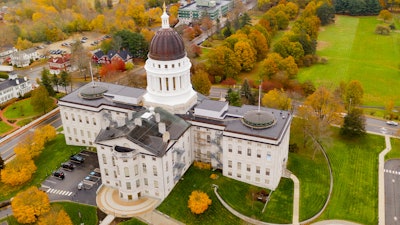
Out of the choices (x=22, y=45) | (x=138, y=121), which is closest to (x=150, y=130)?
(x=138, y=121)


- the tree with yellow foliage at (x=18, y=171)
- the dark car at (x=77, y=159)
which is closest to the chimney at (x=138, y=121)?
the dark car at (x=77, y=159)

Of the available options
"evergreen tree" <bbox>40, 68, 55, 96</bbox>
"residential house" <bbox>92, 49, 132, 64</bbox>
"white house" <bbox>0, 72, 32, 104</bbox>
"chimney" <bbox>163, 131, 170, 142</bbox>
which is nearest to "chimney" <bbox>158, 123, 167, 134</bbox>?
"chimney" <bbox>163, 131, 170, 142</bbox>

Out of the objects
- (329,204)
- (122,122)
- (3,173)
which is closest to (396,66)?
(329,204)

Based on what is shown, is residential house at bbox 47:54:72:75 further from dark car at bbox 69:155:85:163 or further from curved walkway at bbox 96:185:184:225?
curved walkway at bbox 96:185:184:225

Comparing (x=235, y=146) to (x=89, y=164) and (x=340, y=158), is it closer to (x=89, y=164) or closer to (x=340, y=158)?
(x=340, y=158)

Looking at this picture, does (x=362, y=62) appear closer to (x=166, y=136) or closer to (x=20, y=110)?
(x=166, y=136)

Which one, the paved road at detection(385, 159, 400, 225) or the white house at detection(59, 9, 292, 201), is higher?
the white house at detection(59, 9, 292, 201)
